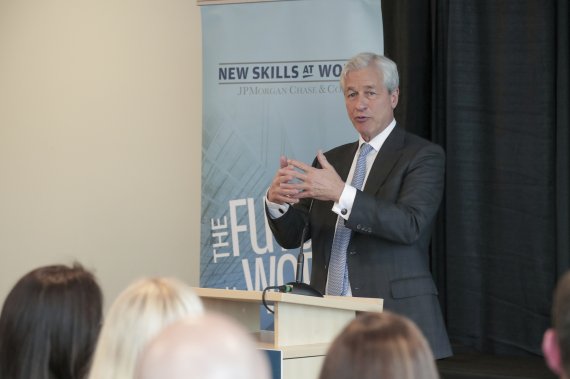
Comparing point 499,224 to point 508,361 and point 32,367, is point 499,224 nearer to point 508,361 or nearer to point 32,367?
point 508,361

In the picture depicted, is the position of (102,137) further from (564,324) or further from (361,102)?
(564,324)

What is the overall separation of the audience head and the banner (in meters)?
3.43

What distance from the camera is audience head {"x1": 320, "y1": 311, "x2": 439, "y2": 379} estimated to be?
4.51 feet

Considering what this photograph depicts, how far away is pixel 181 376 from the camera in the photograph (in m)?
1.11

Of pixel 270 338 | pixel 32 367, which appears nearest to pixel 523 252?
pixel 270 338

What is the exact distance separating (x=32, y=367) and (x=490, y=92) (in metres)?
3.19

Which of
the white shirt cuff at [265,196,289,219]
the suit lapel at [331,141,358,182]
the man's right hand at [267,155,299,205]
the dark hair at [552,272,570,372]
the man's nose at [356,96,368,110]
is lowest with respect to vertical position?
the dark hair at [552,272,570,372]

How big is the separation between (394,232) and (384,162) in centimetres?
37

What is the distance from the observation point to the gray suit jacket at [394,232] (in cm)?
357

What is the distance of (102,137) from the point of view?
629 cm

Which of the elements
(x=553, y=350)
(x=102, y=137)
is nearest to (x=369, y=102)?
(x=553, y=350)

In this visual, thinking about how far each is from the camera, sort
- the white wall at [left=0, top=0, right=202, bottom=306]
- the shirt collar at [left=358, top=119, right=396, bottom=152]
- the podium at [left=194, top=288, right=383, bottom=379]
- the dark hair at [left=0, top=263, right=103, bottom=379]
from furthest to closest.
Result: 1. the white wall at [left=0, top=0, right=202, bottom=306]
2. the shirt collar at [left=358, top=119, right=396, bottom=152]
3. the podium at [left=194, top=288, right=383, bottom=379]
4. the dark hair at [left=0, top=263, right=103, bottom=379]

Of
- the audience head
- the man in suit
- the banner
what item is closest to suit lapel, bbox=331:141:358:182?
the man in suit

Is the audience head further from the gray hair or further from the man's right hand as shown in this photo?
the gray hair
